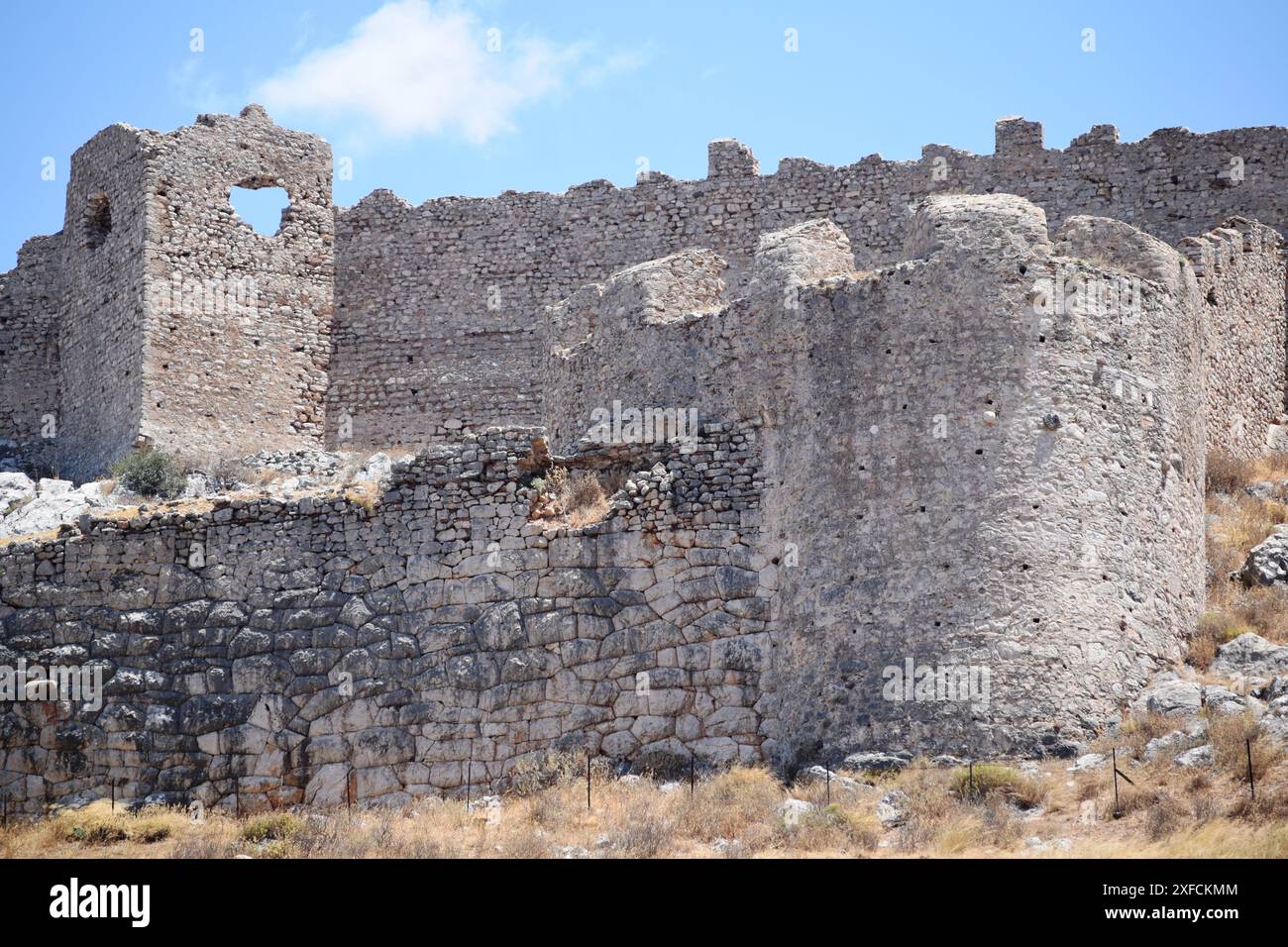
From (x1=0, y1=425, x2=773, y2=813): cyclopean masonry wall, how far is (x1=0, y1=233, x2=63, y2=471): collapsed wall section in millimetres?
9815

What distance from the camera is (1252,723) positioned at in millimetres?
15773

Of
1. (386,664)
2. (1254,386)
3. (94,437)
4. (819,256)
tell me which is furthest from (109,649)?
(1254,386)

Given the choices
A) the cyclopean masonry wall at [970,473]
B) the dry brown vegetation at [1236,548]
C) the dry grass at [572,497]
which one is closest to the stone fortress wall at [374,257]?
the dry brown vegetation at [1236,548]

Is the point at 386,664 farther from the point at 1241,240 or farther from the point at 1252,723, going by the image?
the point at 1241,240

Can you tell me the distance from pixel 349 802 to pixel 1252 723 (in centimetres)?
752

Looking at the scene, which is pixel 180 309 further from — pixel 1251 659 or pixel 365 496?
pixel 1251 659

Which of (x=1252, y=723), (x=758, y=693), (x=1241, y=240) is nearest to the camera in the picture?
(x=1252, y=723)

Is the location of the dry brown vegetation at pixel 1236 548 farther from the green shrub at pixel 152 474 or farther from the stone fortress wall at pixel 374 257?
the green shrub at pixel 152 474

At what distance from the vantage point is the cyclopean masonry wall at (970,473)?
656 inches

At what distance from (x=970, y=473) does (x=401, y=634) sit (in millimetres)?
5248

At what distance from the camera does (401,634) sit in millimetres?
18375

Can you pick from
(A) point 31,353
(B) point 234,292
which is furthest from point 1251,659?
(A) point 31,353

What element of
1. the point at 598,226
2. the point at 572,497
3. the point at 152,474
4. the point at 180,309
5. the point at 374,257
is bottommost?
the point at 572,497

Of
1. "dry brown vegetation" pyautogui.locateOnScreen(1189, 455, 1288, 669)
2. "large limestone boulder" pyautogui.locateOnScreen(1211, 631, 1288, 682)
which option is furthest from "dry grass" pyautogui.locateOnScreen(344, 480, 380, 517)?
"large limestone boulder" pyautogui.locateOnScreen(1211, 631, 1288, 682)
